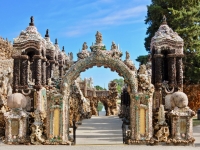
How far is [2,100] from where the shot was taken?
59.2ft

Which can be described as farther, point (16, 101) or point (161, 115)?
point (161, 115)

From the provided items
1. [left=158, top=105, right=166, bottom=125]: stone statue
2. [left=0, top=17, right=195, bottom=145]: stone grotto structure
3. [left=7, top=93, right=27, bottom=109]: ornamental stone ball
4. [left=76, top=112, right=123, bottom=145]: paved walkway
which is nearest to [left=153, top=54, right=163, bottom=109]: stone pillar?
[left=0, top=17, right=195, bottom=145]: stone grotto structure

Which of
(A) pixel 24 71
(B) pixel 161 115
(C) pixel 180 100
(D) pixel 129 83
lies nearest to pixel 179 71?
(C) pixel 180 100

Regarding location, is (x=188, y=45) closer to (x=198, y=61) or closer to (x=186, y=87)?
(x=198, y=61)

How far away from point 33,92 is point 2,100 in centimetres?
309

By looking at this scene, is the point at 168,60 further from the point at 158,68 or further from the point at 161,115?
the point at 161,115

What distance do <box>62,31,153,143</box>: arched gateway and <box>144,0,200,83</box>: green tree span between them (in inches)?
503

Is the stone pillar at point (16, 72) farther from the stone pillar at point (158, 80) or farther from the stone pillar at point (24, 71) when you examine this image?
the stone pillar at point (158, 80)

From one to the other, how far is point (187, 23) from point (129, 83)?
14.9 meters

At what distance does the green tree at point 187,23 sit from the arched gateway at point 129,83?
1279 cm

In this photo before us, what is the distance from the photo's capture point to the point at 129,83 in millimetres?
14492

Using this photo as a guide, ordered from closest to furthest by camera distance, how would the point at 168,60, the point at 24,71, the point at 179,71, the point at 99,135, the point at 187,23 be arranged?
1. the point at 179,71
2. the point at 168,60
3. the point at 24,71
4. the point at 99,135
5. the point at 187,23

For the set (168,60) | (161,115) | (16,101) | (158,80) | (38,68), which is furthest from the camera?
(38,68)

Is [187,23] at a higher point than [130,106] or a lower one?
higher
